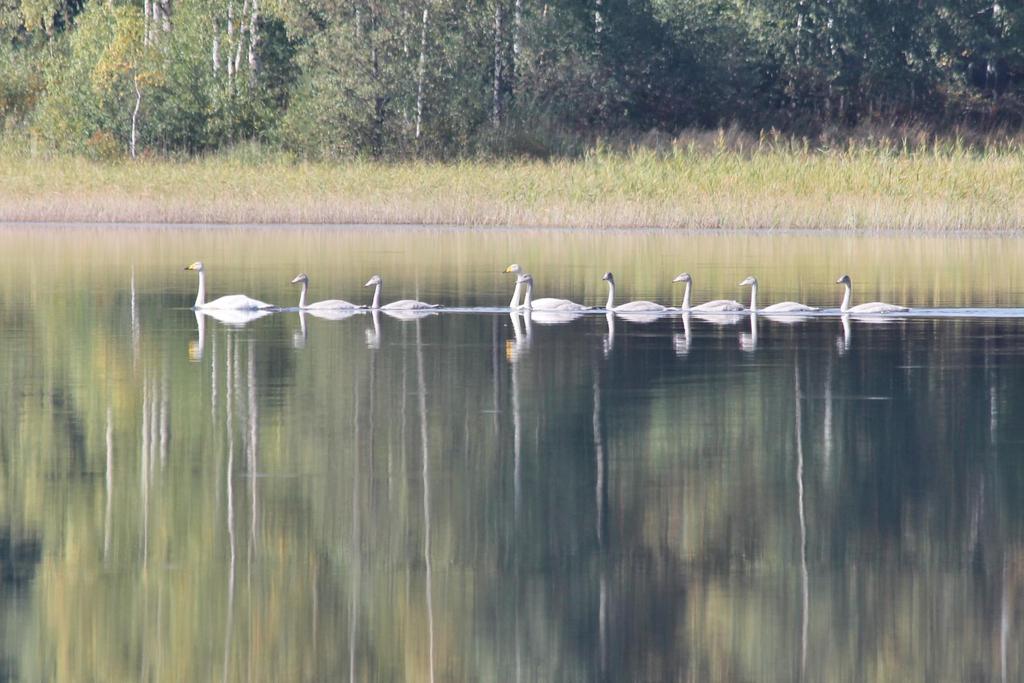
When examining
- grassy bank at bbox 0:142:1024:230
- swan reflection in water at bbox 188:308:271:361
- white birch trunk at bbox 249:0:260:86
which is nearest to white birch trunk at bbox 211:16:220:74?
white birch trunk at bbox 249:0:260:86

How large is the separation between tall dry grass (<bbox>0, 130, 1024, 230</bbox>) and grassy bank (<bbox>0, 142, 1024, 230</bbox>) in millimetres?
29

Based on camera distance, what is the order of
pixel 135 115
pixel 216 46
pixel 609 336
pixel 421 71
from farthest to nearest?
pixel 216 46 → pixel 135 115 → pixel 421 71 → pixel 609 336

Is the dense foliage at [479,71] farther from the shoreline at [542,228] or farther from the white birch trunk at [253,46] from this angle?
the shoreline at [542,228]

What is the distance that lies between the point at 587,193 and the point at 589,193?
0.13 feet

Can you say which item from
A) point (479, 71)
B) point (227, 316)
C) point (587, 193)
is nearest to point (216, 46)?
point (479, 71)

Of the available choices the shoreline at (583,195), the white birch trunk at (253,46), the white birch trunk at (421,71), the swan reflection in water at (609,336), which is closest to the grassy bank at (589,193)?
the shoreline at (583,195)

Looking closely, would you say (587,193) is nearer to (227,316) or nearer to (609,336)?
(227,316)

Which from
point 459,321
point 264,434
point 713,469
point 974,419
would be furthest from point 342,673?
point 459,321

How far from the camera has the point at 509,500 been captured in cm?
1020

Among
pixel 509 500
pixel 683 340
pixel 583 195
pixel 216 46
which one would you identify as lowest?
pixel 509 500

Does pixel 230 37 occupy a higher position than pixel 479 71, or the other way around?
pixel 230 37

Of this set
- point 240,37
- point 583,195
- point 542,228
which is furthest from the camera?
point 240,37

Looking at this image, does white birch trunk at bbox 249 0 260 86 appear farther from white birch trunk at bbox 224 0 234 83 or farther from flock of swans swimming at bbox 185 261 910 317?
flock of swans swimming at bbox 185 261 910 317

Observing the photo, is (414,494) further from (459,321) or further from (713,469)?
(459,321)
